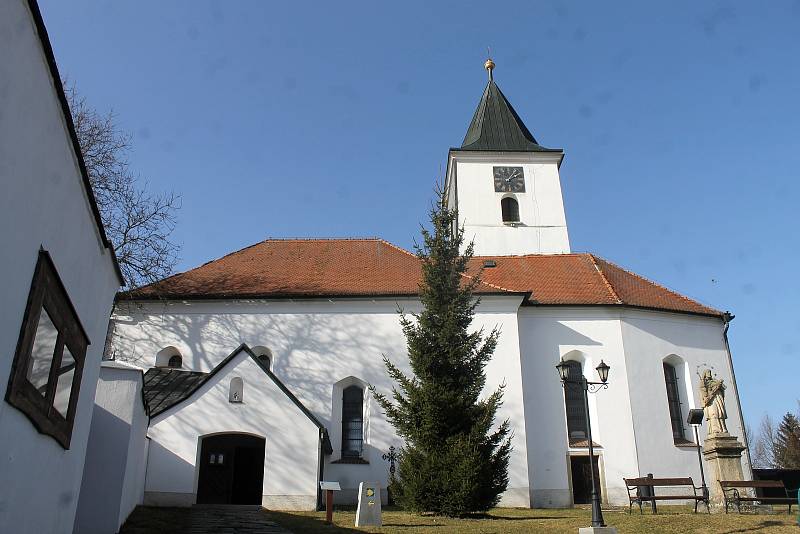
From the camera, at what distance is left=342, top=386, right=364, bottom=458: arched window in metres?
20.3

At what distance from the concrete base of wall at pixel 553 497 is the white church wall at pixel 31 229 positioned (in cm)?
1610

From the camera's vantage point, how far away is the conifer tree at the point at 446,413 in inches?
574

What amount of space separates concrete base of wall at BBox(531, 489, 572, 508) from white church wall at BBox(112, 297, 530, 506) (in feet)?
6.16

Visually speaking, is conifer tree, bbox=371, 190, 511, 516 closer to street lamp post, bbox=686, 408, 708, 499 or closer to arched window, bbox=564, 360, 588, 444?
arched window, bbox=564, 360, 588, 444

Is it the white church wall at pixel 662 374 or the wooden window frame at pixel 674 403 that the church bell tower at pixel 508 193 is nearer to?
the white church wall at pixel 662 374

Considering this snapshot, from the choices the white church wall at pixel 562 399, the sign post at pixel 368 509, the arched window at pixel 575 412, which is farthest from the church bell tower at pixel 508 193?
the sign post at pixel 368 509

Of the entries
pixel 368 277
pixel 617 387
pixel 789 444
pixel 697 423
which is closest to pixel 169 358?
pixel 368 277

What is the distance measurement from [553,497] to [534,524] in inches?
318

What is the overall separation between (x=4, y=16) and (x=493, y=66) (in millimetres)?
35267

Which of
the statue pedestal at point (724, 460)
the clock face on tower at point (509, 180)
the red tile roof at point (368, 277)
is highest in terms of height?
the clock face on tower at point (509, 180)

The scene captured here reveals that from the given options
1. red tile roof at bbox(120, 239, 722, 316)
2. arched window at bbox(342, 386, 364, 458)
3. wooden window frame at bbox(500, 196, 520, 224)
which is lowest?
arched window at bbox(342, 386, 364, 458)

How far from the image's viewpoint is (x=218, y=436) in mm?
17234

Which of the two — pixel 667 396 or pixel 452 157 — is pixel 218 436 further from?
pixel 452 157

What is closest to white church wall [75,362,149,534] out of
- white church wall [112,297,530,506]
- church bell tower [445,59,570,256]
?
white church wall [112,297,530,506]
